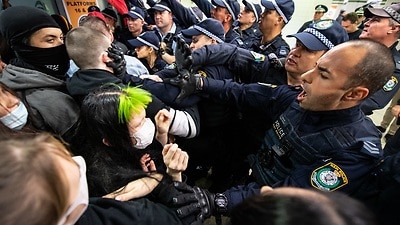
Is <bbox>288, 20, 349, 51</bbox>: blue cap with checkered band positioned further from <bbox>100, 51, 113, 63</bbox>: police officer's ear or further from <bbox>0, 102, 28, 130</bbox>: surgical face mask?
<bbox>0, 102, 28, 130</bbox>: surgical face mask

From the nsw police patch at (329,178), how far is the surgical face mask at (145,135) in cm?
81

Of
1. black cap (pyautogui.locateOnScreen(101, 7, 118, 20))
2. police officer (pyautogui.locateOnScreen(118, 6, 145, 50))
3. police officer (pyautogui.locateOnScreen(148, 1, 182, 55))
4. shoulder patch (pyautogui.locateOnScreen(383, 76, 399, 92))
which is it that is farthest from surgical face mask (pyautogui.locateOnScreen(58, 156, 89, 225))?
black cap (pyautogui.locateOnScreen(101, 7, 118, 20))

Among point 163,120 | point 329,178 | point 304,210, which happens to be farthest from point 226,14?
point 304,210

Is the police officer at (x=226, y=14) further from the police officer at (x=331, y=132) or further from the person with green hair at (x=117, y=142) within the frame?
the person with green hair at (x=117, y=142)

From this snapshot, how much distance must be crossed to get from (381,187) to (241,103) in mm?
857

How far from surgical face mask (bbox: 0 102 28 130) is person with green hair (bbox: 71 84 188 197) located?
0.24 metres

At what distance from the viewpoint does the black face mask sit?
1.27m

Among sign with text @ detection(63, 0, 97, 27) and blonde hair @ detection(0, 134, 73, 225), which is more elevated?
blonde hair @ detection(0, 134, 73, 225)

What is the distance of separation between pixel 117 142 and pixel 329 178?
0.99 metres

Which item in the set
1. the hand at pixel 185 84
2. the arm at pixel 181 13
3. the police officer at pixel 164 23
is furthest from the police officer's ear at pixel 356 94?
the arm at pixel 181 13

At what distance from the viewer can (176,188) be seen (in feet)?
3.42

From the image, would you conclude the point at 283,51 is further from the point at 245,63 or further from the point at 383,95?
the point at 383,95

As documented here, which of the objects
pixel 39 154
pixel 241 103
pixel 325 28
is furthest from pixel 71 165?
pixel 325 28

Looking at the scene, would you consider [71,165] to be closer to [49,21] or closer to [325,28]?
[49,21]
